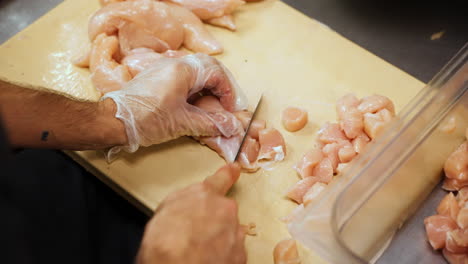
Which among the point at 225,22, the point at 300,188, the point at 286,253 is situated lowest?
the point at 286,253

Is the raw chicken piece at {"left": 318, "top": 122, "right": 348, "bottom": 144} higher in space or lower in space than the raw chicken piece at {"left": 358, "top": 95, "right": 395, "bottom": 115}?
lower

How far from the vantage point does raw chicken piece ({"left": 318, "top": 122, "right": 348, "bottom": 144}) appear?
235 cm

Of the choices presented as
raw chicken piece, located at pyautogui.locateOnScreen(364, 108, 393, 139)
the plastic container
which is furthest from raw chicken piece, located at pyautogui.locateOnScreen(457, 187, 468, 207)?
raw chicken piece, located at pyautogui.locateOnScreen(364, 108, 393, 139)

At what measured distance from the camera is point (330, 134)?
2.37m

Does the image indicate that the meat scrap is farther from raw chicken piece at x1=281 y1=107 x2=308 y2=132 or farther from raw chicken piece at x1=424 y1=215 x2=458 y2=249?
raw chicken piece at x1=424 y1=215 x2=458 y2=249

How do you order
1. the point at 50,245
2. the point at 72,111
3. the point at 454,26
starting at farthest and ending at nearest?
the point at 454,26 → the point at 72,111 → the point at 50,245

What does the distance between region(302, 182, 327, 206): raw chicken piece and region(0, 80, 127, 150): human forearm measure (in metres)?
0.78

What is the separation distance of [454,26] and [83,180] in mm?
2298

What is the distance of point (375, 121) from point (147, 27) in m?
1.17

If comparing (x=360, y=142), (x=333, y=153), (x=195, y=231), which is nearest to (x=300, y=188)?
(x=333, y=153)

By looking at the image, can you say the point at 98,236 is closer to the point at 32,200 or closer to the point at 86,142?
the point at 86,142

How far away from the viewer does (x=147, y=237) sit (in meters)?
1.55

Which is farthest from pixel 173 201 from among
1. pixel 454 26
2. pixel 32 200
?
pixel 454 26

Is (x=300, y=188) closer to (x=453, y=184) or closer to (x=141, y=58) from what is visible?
(x=453, y=184)
